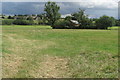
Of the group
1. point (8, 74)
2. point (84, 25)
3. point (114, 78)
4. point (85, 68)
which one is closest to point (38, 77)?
point (8, 74)

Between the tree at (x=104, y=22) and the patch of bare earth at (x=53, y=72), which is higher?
the tree at (x=104, y=22)

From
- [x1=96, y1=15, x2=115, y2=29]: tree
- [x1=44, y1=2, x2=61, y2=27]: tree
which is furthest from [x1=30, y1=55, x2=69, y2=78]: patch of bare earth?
[x1=44, y1=2, x2=61, y2=27]: tree

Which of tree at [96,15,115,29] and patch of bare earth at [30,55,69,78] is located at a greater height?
tree at [96,15,115,29]

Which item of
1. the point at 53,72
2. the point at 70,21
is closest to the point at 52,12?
the point at 70,21

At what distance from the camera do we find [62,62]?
888 cm

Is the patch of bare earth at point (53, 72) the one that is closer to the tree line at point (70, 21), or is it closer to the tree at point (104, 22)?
the tree line at point (70, 21)

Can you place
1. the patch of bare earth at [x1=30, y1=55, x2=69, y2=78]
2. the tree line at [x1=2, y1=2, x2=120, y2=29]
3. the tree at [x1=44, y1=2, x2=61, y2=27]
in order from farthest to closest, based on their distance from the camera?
the tree at [x1=44, y1=2, x2=61, y2=27], the tree line at [x1=2, y1=2, x2=120, y2=29], the patch of bare earth at [x1=30, y1=55, x2=69, y2=78]

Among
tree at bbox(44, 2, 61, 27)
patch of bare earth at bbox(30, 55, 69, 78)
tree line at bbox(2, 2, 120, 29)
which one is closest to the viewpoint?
patch of bare earth at bbox(30, 55, 69, 78)

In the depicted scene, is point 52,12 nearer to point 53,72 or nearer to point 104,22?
point 104,22

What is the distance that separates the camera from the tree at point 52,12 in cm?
6981

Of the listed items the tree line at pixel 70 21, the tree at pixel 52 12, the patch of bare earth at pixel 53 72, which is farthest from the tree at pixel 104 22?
the patch of bare earth at pixel 53 72

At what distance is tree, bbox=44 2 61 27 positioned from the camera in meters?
69.8

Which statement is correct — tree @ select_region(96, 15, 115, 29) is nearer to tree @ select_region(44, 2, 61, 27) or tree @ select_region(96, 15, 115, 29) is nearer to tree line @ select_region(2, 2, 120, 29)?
tree line @ select_region(2, 2, 120, 29)

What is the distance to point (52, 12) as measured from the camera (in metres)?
69.9
